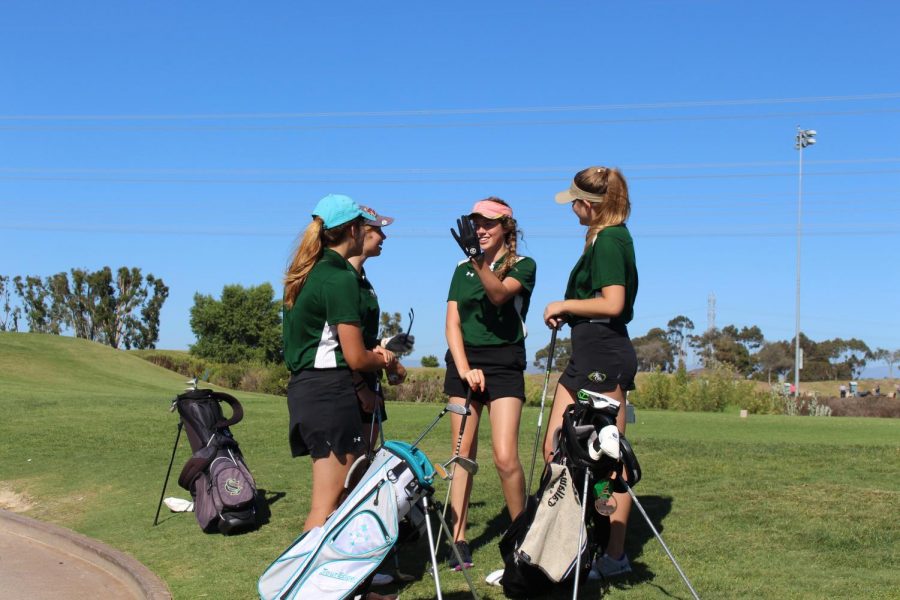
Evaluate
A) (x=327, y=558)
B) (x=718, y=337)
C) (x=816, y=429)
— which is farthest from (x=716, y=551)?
(x=718, y=337)

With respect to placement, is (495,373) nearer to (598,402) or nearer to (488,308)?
(488,308)

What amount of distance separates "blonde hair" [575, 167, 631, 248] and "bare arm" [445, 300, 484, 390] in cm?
102

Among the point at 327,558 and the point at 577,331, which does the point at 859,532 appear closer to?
the point at 577,331

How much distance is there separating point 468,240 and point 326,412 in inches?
49.9

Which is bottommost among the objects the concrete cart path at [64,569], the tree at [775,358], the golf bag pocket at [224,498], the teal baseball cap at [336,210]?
the concrete cart path at [64,569]

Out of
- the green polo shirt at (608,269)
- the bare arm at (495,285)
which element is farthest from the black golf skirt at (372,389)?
the green polo shirt at (608,269)

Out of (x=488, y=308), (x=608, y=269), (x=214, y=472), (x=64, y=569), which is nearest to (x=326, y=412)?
(x=488, y=308)

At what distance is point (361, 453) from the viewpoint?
5.28 m

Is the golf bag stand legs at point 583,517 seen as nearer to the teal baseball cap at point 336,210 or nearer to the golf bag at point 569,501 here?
the golf bag at point 569,501

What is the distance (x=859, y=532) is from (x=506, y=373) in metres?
2.80

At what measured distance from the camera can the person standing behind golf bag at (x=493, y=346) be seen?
5.84m

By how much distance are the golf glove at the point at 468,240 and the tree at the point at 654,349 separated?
72.5 metres

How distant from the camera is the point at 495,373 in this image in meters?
5.88

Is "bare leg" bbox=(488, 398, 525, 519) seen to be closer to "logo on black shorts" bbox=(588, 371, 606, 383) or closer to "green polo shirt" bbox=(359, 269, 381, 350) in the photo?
"logo on black shorts" bbox=(588, 371, 606, 383)
